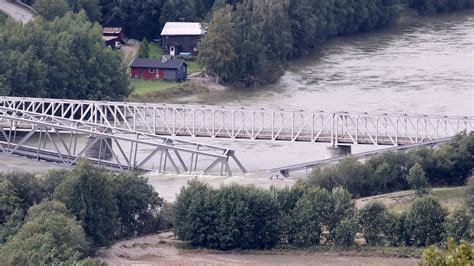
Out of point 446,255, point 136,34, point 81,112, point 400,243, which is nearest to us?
point 446,255

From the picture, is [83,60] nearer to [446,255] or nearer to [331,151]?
[331,151]

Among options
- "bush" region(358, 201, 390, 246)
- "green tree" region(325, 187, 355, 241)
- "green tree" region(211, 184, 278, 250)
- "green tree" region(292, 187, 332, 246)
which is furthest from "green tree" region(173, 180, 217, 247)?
"bush" region(358, 201, 390, 246)

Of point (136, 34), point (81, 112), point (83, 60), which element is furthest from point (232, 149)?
point (136, 34)

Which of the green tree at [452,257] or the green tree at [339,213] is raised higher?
the green tree at [452,257]

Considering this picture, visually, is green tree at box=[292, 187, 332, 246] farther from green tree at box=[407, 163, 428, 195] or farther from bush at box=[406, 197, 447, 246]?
green tree at box=[407, 163, 428, 195]

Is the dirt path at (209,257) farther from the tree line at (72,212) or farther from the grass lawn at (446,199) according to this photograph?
the grass lawn at (446,199)

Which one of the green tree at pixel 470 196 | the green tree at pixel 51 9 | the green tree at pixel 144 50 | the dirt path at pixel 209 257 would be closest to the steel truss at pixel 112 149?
the dirt path at pixel 209 257
